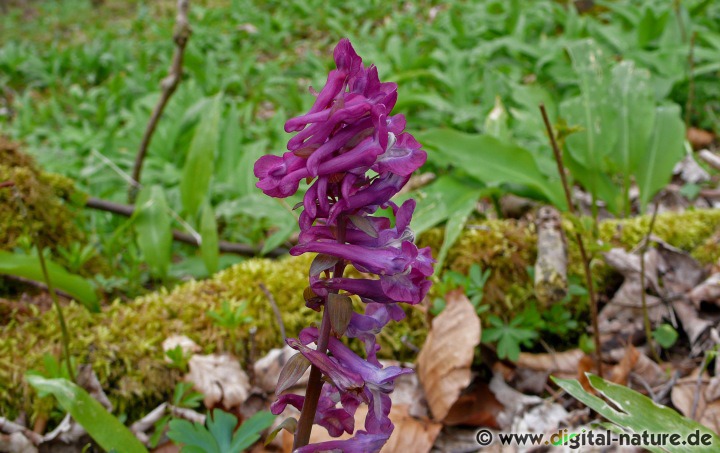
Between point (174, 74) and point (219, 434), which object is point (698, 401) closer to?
point (219, 434)

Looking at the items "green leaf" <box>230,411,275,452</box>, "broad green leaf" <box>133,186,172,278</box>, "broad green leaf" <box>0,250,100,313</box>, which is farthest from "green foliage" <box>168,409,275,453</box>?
"broad green leaf" <box>133,186,172,278</box>

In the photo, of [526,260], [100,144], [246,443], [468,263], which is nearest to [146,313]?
[246,443]

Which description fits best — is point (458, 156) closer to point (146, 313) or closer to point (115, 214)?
point (146, 313)

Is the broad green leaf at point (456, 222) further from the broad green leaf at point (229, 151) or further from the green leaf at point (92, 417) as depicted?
the broad green leaf at point (229, 151)

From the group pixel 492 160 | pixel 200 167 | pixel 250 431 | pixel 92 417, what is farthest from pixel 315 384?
pixel 200 167

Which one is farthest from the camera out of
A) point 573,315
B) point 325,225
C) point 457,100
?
point 457,100

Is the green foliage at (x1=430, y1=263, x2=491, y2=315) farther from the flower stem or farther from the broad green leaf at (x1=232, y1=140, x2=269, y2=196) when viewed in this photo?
the broad green leaf at (x1=232, y1=140, x2=269, y2=196)
